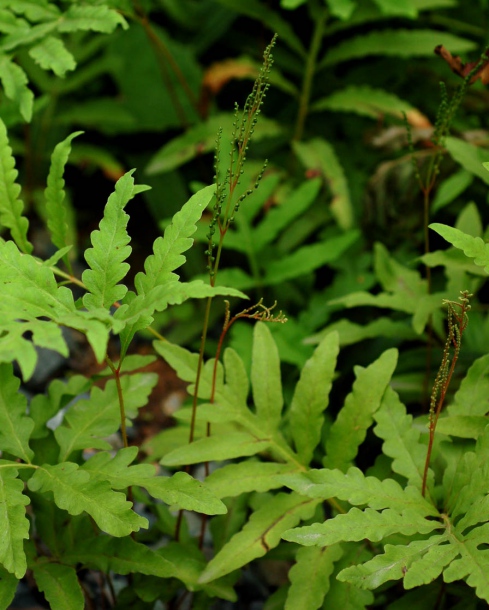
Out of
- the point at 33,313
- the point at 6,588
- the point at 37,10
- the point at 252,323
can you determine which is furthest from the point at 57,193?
the point at 252,323

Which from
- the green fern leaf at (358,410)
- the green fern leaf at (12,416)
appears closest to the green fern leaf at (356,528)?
the green fern leaf at (358,410)

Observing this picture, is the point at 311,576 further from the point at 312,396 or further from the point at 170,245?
the point at 170,245

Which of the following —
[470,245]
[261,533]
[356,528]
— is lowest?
[261,533]

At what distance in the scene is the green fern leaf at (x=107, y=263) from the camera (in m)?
1.46

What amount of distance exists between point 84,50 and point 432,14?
69.1 inches

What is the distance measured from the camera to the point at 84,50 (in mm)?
3523

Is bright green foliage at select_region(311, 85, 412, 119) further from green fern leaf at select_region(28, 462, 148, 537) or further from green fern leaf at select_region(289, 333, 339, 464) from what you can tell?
green fern leaf at select_region(28, 462, 148, 537)

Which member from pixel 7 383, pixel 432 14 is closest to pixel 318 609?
pixel 7 383

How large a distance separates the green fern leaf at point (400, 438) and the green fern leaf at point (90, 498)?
25.3 inches

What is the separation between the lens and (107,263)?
4.82ft

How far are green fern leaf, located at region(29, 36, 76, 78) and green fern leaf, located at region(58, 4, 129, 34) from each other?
7 centimetres

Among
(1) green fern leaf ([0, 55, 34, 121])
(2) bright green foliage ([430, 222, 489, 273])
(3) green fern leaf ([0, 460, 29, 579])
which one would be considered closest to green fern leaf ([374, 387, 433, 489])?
(2) bright green foliage ([430, 222, 489, 273])

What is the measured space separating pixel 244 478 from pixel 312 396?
28 cm

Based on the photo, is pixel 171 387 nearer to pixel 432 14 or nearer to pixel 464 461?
pixel 464 461
